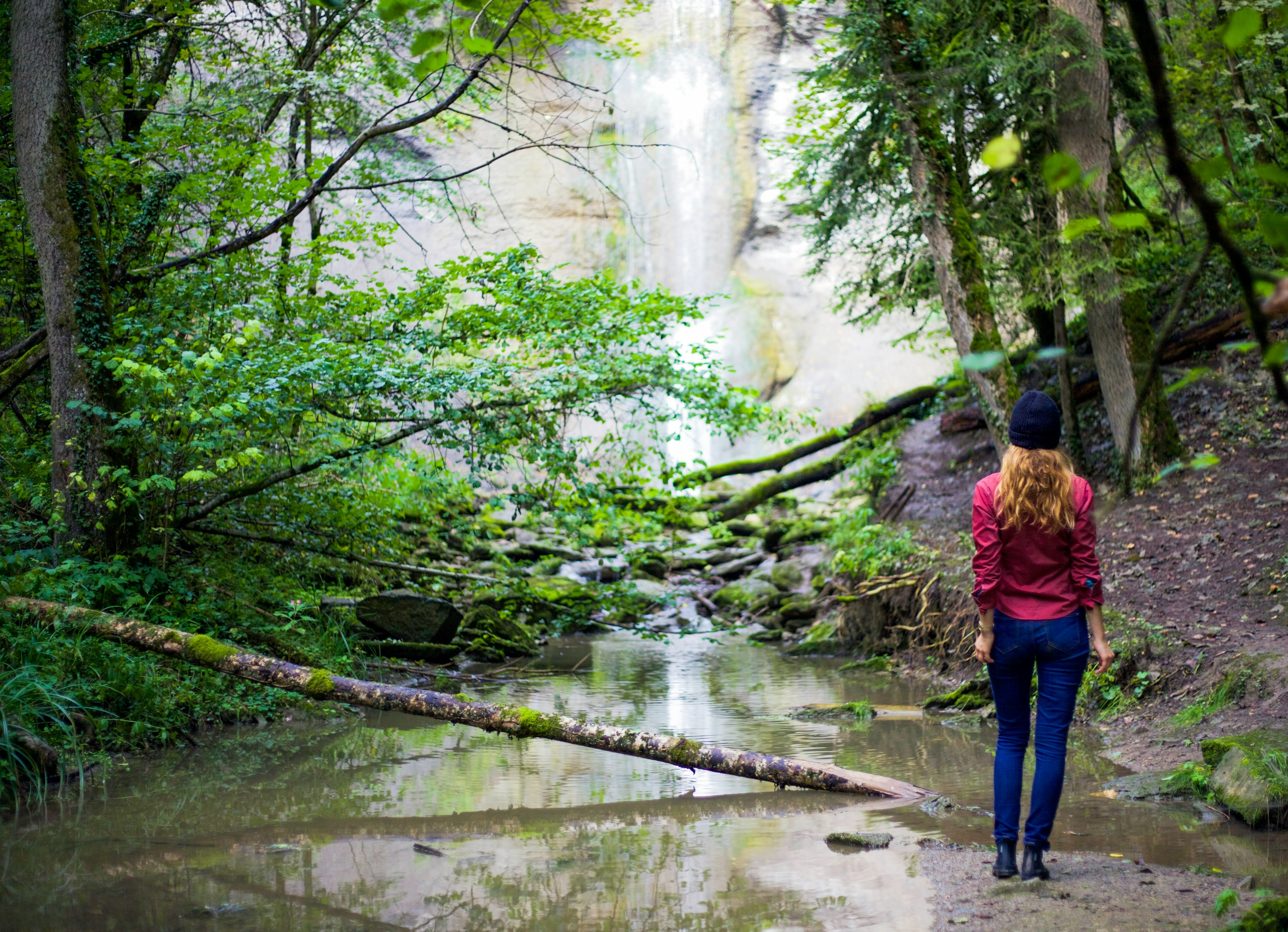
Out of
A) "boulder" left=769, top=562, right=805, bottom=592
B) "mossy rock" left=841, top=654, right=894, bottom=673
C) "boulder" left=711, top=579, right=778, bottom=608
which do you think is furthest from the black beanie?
"boulder" left=769, top=562, right=805, bottom=592

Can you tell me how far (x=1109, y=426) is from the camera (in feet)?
34.4

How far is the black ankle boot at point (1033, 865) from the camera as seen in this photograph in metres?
3.54

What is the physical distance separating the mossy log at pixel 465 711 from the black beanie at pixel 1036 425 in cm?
215

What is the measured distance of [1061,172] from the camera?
140 centimetres

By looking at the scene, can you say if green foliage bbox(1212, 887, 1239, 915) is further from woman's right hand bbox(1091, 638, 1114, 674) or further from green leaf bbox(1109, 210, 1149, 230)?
green leaf bbox(1109, 210, 1149, 230)

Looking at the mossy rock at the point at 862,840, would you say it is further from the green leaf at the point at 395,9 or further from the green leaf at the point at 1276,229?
the green leaf at the point at 395,9

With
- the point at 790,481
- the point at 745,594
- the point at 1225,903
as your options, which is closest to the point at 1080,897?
the point at 1225,903

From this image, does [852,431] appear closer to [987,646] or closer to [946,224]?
[946,224]

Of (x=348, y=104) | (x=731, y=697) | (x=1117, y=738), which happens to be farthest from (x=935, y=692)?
(x=348, y=104)

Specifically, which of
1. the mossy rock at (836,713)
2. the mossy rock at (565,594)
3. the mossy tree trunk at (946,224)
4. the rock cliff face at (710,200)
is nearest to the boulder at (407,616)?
the mossy rock at (565,594)

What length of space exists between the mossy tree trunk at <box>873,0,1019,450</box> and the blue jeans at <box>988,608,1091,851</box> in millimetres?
6122

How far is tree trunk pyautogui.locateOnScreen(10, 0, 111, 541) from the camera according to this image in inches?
286

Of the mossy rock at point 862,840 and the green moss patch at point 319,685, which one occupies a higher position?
the green moss patch at point 319,685

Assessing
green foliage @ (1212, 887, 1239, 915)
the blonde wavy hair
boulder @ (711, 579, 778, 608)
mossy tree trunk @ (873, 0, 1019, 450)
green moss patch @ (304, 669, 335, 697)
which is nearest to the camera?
green foliage @ (1212, 887, 1239, 915)
